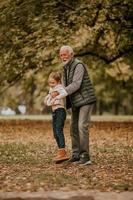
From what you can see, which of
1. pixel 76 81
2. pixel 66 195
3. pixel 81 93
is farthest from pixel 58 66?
pixel 66 195

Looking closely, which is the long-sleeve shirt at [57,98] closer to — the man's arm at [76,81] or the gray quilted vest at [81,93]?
the man's arm at [76,81]

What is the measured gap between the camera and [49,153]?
13.8 m

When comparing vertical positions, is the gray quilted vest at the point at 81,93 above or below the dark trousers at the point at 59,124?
above

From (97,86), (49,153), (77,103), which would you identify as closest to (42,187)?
(77,103)

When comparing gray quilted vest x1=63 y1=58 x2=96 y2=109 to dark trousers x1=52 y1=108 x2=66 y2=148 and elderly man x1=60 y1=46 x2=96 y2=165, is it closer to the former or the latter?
elderly man x1=60 y1=46 x2=96 y2=165

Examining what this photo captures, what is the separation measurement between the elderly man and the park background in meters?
0.49

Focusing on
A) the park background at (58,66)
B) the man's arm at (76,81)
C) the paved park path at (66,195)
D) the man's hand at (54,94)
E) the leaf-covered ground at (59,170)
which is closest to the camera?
the paved park path at (66,195)

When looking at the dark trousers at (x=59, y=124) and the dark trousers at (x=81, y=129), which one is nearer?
→ the dark trousers at (x=81, y=129)


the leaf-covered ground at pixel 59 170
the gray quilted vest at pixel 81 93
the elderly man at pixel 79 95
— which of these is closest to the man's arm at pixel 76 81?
the elderly man at pixel 79 95

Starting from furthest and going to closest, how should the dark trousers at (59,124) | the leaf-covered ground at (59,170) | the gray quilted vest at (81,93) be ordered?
the dark trousers at (59,124), the gray quilted vest at (81,93), the leaf-covered ground at (59,170)

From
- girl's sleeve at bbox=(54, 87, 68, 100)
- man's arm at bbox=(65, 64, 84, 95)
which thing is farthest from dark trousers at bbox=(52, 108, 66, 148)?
man's arm at bbox=(65, 64, 84, 95)

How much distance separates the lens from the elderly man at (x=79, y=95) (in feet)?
35.8

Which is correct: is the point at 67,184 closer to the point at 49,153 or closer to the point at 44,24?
the point at 49,153

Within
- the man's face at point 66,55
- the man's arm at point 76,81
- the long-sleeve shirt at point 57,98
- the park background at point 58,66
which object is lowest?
the park background at point 58,66
